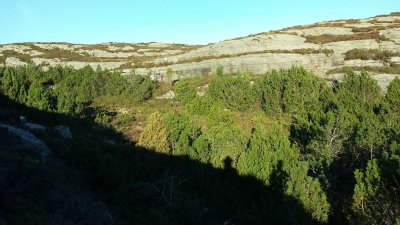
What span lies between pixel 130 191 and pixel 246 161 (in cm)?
819

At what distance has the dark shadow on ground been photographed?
448 inches

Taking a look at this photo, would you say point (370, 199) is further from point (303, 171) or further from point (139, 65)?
point (139, 65)

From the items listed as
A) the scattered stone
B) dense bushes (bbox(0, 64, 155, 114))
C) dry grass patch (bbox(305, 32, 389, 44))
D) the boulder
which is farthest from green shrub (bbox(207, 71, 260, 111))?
the boulder

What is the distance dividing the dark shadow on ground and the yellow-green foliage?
849 millimetres

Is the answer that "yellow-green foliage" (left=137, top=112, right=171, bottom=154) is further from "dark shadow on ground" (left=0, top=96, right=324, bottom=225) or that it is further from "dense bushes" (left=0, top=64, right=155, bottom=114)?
"dense bushes" (left=0, top=64, right=155, bottom=114)

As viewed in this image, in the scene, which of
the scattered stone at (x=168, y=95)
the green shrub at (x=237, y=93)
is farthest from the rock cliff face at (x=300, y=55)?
the green shrub at (x=237, y=93)

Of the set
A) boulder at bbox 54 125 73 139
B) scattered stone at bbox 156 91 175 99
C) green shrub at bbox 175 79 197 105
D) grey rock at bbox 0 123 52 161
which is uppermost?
grey rock at bbox 0 123 52 161

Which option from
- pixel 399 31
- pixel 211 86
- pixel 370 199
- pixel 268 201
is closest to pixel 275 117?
pixel 211 86

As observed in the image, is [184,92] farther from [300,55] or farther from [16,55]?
[16,55]

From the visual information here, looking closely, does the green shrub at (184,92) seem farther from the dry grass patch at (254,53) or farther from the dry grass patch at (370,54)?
the dry grass patch at (370,54)

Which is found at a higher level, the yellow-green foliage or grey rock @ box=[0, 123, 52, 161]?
grey rock @ box=[0, 123, 52, 161]

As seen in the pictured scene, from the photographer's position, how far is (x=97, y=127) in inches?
1542

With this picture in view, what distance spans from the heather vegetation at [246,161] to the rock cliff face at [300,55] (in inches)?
535

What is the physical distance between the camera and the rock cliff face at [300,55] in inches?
2126
